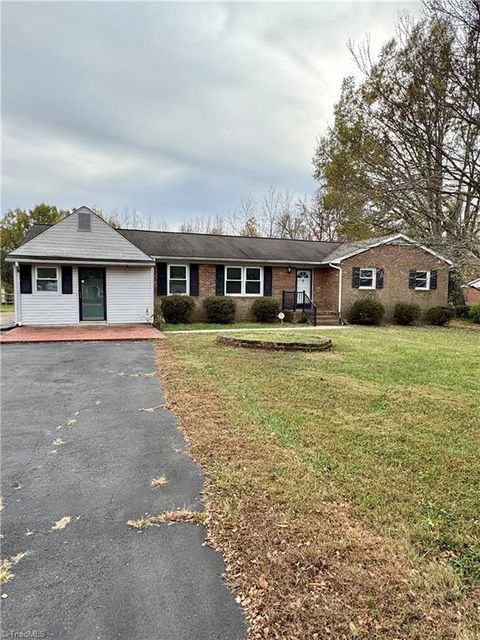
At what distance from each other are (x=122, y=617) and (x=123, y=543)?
0.62m

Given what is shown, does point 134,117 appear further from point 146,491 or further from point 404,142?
point 146,491

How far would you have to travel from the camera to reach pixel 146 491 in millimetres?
3174

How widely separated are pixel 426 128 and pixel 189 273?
12865mm

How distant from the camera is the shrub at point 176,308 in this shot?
15.9 m

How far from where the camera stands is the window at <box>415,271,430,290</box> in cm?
1905

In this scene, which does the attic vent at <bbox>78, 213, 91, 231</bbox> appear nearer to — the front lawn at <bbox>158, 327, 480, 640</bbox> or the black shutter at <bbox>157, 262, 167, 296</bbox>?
the black shutter at <bbox>157, 262, 167, 296</bbox>

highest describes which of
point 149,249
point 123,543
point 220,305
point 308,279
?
point 149,249

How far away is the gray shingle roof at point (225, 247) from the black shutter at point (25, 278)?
14.9 feet

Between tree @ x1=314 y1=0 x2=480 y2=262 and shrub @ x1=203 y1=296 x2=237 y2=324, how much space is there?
10666 mm

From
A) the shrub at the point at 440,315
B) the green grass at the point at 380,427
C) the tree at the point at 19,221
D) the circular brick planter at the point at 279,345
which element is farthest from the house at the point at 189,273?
the tree at the point at 19,221

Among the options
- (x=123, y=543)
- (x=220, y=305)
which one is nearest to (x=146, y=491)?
(x=123, y=543)

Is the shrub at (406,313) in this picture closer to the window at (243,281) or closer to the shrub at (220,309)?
the window at (243,281)

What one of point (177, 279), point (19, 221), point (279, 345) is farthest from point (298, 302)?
point (19, 221)

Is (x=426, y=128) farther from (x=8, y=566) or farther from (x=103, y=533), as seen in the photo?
(x=8, y=566)
